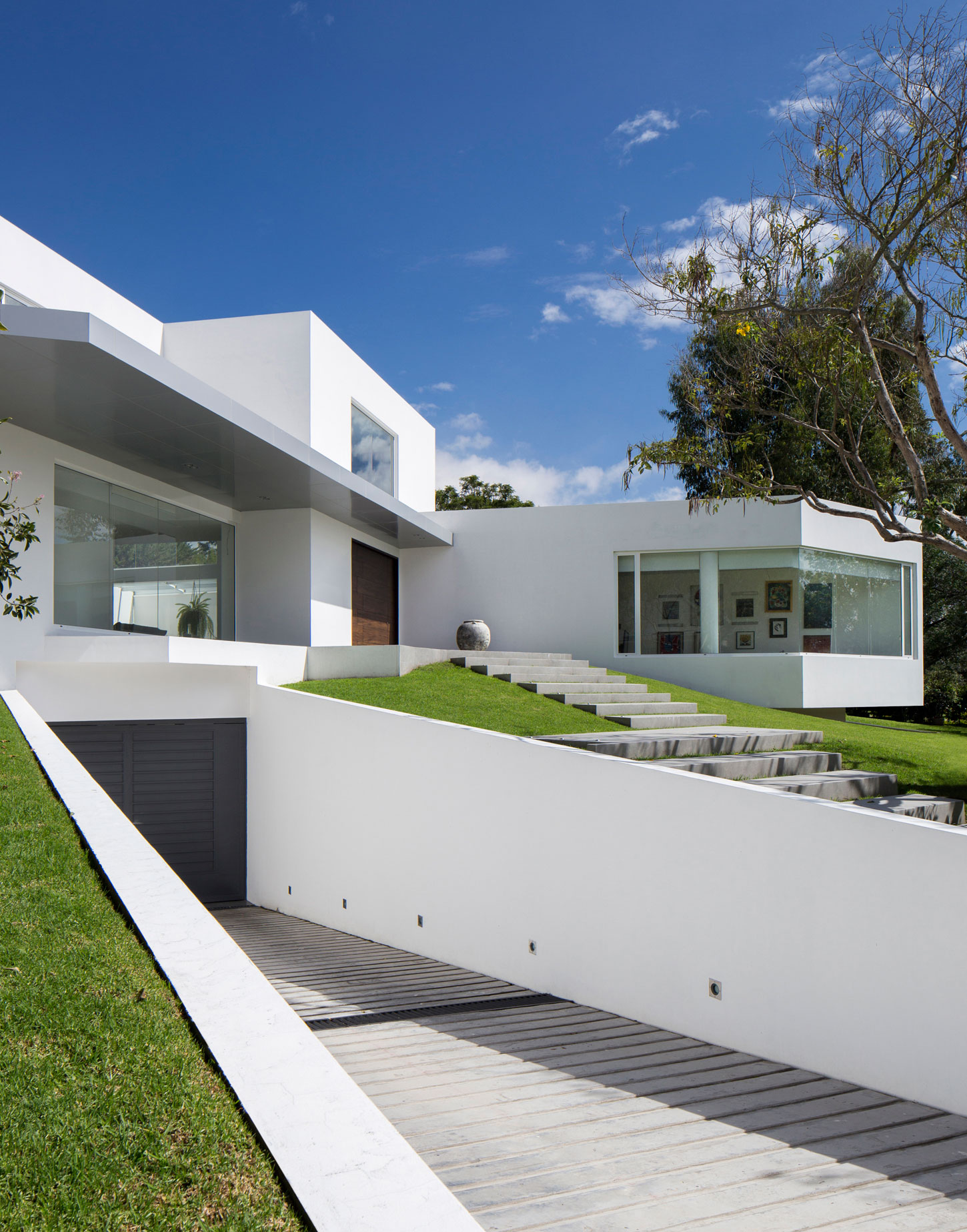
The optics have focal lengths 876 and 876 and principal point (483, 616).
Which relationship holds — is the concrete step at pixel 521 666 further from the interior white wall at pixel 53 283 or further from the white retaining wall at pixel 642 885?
the interior white wall at pixel 53 283

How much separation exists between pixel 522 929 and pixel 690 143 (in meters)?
12.9

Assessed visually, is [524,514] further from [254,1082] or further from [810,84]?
[254,1082]

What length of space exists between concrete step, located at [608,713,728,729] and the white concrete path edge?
8169mm

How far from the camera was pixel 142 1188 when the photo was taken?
1751 millimetres

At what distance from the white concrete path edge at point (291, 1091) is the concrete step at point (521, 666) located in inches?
398

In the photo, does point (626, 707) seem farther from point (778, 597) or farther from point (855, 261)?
point (855, 261)

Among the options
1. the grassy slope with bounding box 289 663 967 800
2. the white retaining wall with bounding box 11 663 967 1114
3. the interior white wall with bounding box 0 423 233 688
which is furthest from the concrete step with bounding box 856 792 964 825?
the interior white wall with bounding box 0 423 233 688

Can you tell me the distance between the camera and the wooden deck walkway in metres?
3.51

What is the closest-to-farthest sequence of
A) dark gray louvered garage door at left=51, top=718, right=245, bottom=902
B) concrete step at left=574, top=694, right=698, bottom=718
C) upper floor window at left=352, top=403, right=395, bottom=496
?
dark gray louvered garage door at left=51, top=718, right=245, bottom=902 < concrete step at left=574, top=694, right=698, bottom=718 < upper floor window at left=352, top=403, right=395, bottom=496

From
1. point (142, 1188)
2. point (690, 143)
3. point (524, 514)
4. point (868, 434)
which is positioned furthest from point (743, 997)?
point (868, 434)

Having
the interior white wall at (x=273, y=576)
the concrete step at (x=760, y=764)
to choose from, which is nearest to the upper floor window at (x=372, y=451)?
the interior white wall at (x=273, y=576)

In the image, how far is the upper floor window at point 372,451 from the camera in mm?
16906

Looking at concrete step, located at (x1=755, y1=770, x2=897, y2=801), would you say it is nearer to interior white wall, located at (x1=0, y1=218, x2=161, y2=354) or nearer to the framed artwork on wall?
the framed artwork on wall

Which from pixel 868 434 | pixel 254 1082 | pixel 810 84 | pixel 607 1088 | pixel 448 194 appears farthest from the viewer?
pixel 868 434
